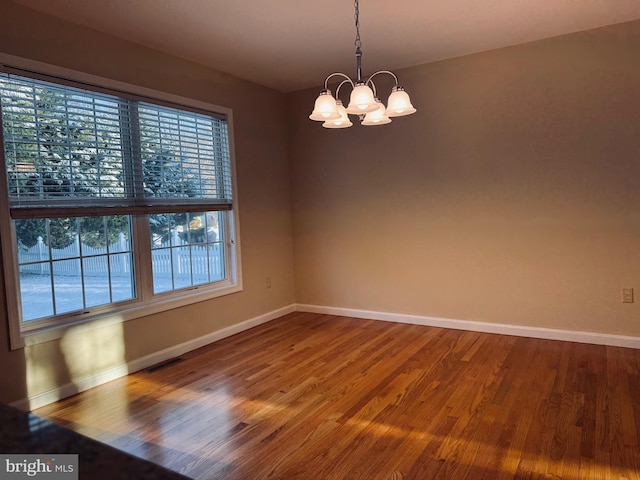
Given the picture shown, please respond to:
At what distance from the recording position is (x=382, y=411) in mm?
2539

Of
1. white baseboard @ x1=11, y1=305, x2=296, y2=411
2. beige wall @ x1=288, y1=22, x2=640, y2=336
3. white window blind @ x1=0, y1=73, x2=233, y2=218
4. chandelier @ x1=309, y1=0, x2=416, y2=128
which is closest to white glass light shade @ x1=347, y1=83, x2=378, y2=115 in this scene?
chandelier @ x1=309, y1=0, x2=416, y2=128

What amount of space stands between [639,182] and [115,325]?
13.7 feet

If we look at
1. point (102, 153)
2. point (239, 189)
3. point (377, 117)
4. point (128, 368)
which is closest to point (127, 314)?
point (128, 368)

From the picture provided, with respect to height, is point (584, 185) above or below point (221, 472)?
above

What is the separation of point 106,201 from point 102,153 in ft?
1.14

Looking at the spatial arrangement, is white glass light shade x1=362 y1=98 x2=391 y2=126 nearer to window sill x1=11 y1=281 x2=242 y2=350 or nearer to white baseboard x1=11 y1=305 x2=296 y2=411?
window sill x1=11 y1=281 x2=242 y2=350

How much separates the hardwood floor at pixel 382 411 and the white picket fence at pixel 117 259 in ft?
2.55

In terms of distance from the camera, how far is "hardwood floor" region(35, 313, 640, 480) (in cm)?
202

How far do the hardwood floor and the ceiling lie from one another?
255 centimetres

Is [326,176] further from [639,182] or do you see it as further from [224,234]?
[639,182]

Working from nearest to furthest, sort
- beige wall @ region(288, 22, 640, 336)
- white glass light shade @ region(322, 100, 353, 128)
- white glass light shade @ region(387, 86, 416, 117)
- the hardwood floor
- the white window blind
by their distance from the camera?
1. the hardwood floor
2. white glass light shade @ region(387, 86, 416, 117)
3. white glass light shade @ region(322, 100, 353, 128)
4. the white window blind
5. beige wall @ region(288, 22, 640, 336)

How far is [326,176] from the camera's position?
478cm

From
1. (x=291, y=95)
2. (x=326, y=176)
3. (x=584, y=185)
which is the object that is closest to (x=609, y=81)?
(x=584, y=185)

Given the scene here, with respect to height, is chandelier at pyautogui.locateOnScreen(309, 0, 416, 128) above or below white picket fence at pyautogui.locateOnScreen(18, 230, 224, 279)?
above
